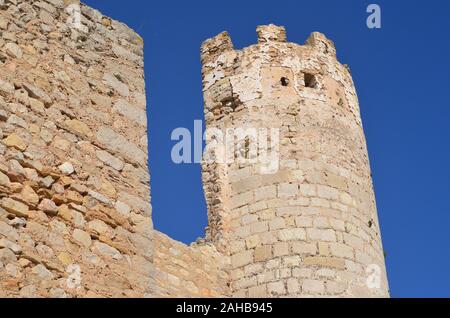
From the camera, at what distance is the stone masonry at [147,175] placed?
4.76 m

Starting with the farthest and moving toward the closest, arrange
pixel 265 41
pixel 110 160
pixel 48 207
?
1. pixel 265 41
2. pixel 110 160
3. pixel 48 207

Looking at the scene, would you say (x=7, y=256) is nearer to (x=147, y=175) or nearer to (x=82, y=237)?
(x=82, y=237)

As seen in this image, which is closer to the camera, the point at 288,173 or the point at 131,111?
the point at 131,111

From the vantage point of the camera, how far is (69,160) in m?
5.05

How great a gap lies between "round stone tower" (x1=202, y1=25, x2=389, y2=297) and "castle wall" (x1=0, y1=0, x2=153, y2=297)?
11.5ft

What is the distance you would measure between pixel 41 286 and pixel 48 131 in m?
1.05

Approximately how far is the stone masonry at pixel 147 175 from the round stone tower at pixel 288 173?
18mm

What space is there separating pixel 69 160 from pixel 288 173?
183 inches

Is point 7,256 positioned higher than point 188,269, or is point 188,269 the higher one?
point 188,269

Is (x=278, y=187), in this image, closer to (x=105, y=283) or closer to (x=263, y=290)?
(x=263, y=290)

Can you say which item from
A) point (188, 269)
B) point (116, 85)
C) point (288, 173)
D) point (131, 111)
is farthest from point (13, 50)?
point (288, 173)

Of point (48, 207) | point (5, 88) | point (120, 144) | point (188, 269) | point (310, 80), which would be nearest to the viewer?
point (48, 207)

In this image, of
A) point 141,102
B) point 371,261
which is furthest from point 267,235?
point 141,102

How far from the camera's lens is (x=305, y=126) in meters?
9.81
